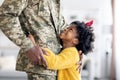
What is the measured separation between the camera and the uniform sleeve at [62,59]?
1263mm

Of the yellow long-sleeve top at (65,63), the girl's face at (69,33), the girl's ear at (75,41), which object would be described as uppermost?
the girl's face at (69,33)

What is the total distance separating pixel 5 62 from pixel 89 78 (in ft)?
4.73

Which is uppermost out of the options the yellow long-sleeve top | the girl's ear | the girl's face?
the girl's face

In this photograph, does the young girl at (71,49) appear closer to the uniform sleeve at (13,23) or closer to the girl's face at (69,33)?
the girl's face at (69,33)

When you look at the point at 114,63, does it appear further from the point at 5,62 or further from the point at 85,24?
the point at 85,24

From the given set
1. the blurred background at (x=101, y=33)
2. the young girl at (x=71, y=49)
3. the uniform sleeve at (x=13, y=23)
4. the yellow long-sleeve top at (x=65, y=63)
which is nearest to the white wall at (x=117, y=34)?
the blurred background at (x=101, y=33)

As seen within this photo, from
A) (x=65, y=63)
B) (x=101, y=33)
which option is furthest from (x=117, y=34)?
(x=65, y=63)

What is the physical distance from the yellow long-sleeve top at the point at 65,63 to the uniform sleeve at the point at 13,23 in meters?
0.13

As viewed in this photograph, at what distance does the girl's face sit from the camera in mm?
1418

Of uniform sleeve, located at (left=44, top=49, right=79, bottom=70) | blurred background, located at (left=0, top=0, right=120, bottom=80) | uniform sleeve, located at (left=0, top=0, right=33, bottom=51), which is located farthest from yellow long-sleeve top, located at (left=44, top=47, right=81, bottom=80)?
blurred background, located at (left=0, top=0, right=120, bottom=80)

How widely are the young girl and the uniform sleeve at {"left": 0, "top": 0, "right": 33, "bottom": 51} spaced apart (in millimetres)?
127

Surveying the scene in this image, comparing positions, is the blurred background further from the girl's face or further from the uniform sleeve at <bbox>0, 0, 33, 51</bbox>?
the uniform sleeve at <bbox>0, 0, 33, 51</bbox>

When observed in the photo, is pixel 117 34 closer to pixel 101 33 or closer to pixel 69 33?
pixel 101 33

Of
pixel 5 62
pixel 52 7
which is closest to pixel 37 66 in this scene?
pixel 52 7
